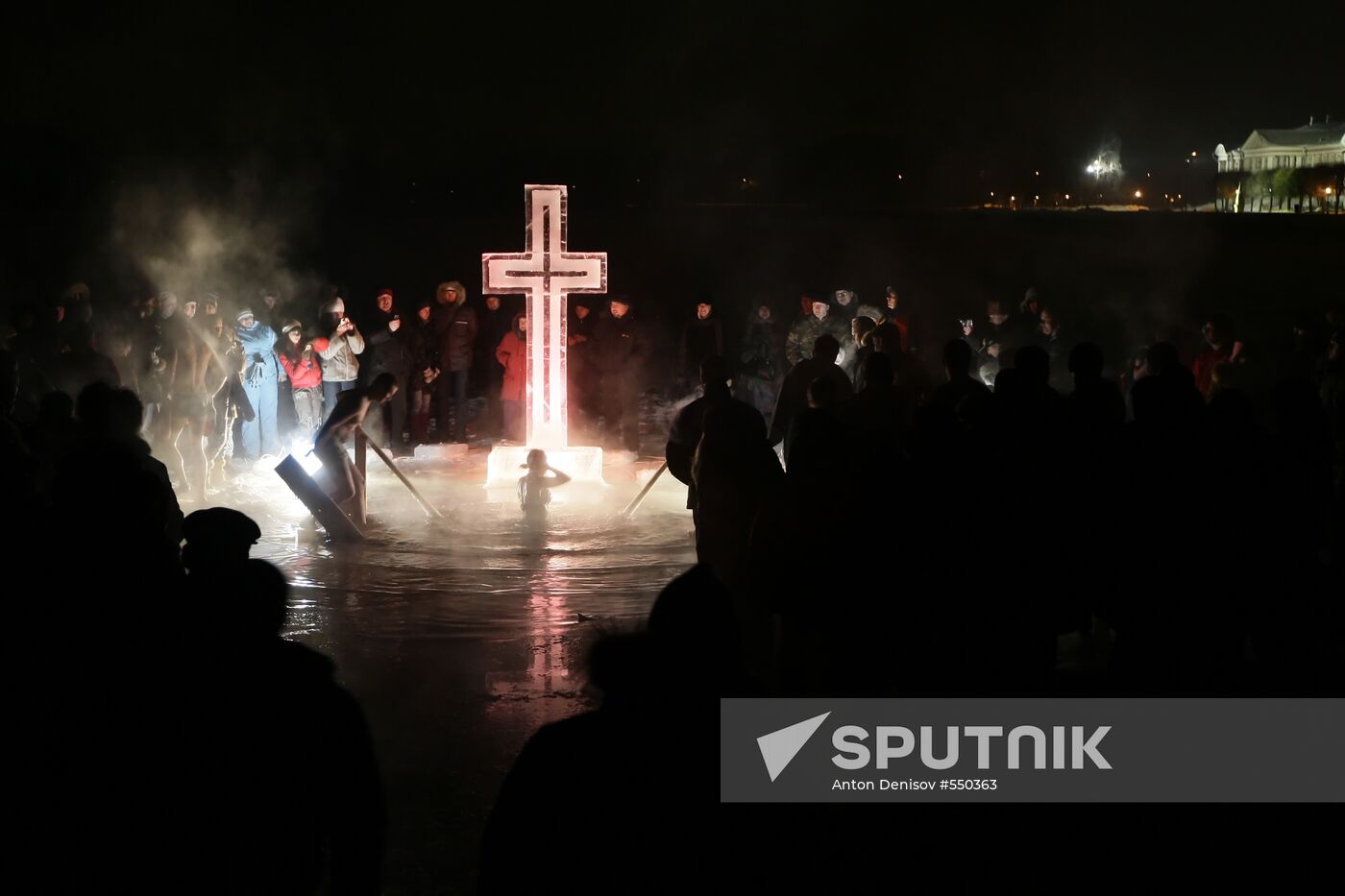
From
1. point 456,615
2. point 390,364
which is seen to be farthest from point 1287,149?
point 456,615

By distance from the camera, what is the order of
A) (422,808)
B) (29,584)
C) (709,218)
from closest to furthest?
1. (29,584)
2. (422,808)
3. (709,218)

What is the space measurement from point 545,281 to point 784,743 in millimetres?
9982

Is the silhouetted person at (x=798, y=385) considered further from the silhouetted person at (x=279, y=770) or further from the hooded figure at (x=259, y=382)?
the hooded figure at (x=259, y=382)

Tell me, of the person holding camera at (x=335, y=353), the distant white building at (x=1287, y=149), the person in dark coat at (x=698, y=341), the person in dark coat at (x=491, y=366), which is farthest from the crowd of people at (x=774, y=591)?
the distant white building at (x=1287, y=149)

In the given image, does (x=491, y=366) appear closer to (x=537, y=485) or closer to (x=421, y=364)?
(x=421, y=364)

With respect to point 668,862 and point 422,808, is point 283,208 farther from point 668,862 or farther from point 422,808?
point 668,862

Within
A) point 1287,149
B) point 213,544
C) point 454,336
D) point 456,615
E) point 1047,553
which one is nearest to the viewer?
point 213,544

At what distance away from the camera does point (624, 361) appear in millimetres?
16625

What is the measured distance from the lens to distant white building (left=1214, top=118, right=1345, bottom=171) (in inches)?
3615

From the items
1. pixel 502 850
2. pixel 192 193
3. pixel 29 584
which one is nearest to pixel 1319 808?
pixel 502 850

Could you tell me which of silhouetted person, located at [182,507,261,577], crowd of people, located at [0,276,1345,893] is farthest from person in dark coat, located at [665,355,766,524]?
silhouetted person, located at [182,507,261,577]

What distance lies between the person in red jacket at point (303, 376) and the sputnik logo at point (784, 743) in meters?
12.0

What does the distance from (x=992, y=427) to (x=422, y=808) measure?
2789mm

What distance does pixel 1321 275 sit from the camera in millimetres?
26938
